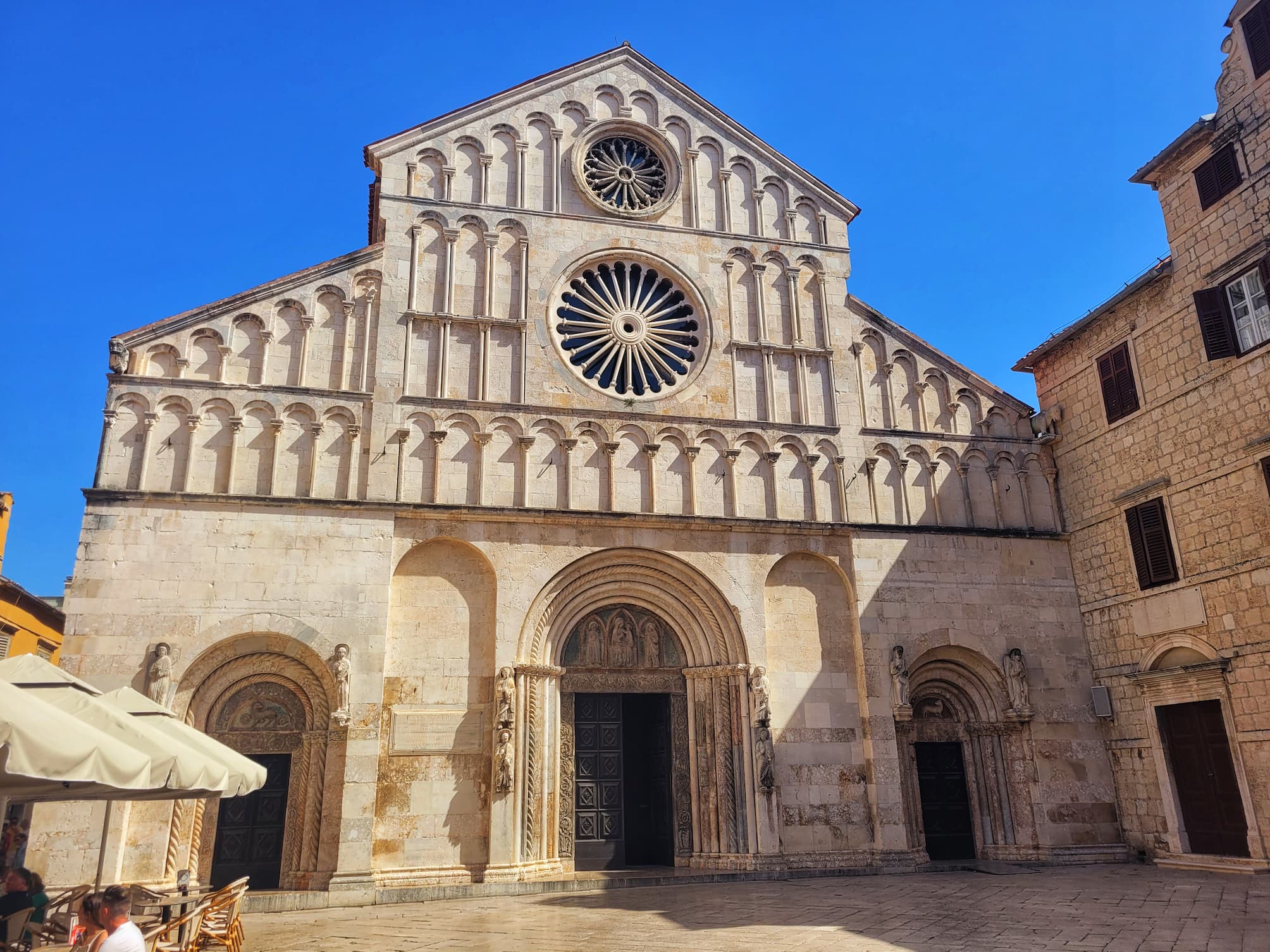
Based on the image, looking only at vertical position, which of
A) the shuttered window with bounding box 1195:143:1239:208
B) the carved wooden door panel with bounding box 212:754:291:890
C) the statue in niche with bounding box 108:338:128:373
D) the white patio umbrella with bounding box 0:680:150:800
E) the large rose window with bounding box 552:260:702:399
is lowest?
the carved wooden door panel with bounding box 212:754:291:890

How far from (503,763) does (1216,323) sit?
48.0 feet

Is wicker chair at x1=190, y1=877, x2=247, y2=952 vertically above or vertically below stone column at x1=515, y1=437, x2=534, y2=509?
below

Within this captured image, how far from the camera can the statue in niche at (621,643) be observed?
59.9ft

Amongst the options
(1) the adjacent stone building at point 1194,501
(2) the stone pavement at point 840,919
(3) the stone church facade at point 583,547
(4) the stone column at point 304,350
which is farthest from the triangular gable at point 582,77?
(2) the stone pavement at point 840,919

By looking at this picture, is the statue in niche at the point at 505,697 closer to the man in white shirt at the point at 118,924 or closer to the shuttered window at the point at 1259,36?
the man in white shirt at the point at 118,924

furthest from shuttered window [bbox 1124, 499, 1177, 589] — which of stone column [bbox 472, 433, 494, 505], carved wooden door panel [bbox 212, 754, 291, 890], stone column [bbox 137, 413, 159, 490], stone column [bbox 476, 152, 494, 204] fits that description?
stone column [bbox 137, 413, 159, 490]

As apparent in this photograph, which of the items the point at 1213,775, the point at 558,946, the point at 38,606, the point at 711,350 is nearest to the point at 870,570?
Answer: the point at 711,350

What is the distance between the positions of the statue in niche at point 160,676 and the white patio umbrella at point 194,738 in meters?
4.47

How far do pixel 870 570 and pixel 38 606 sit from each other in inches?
883

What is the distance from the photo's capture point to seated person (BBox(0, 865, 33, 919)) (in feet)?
32.6

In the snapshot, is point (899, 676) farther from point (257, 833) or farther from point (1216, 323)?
point (257, 833)

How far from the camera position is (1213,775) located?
16.6m

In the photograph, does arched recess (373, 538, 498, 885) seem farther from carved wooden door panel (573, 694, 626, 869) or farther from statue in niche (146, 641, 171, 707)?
statue in niche (146, 641, 171, 707)

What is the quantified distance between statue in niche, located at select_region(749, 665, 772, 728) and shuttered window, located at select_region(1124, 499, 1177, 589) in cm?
754
